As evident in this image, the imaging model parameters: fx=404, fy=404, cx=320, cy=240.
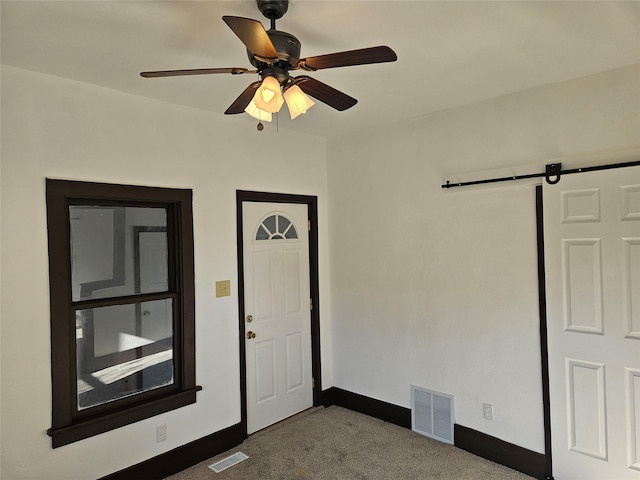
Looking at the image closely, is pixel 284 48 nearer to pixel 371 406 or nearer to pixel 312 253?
pixel 312 253

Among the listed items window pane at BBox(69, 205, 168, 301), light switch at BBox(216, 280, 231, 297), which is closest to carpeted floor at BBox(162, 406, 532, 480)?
light switch at BBox(216, 280, 231, 297)

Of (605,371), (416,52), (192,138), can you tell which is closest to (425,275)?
(605,371)

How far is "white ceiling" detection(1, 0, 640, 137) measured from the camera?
69.8 inches

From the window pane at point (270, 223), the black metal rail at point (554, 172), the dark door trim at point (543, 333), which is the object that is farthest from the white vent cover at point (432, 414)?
the window pane at point (270, 223)

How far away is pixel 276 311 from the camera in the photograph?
3680mm

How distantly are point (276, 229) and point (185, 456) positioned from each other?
6.33 ft

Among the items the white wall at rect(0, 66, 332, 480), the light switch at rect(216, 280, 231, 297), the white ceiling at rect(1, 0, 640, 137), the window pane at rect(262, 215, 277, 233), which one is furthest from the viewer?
the window pane at rect(262, 215, 277, 233)

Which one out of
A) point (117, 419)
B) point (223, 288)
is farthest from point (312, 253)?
point (117, 419)

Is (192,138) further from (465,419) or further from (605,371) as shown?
(605,371)

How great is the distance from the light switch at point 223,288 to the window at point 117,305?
0.23 metres

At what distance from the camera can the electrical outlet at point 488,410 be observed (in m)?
2.98

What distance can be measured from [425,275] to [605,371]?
4.41 ft

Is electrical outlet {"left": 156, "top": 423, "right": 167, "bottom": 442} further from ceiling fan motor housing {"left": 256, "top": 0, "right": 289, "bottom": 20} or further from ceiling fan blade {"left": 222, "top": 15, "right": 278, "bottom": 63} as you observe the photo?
ceiling fan motor housing {"left": 256, "top": 0, "right": 289, "bottom": 20}

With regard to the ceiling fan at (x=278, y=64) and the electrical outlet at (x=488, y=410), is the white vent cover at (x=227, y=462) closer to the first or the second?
the electrical outlet at (x=488, y=410)
